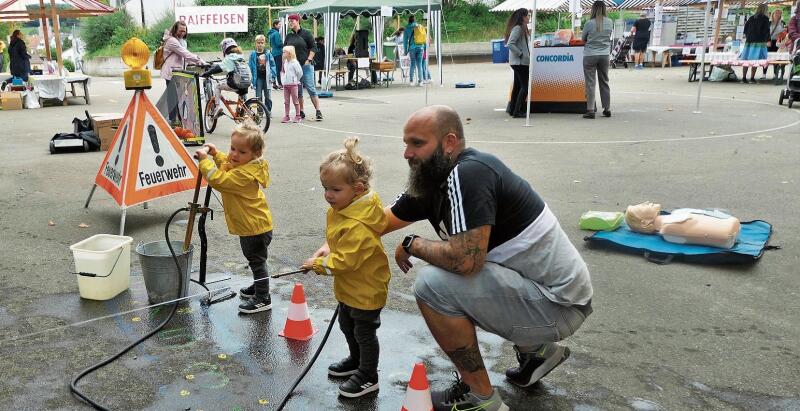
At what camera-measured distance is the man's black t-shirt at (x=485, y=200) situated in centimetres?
273

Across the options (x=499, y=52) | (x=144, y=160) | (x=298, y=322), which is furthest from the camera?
(x=499, y=52)

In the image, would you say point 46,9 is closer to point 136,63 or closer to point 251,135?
point 136,63

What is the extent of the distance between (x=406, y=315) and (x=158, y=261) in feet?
5.04

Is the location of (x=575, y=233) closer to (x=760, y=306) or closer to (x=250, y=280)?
(x=760, y=306)

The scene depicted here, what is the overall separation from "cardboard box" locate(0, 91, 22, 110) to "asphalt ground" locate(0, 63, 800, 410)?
754 cm

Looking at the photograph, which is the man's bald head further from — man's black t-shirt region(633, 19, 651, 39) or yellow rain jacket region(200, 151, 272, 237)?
man's black t-shirt region(633, 19, 651, 39)

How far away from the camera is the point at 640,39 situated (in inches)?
1057

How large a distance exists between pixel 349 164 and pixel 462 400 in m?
1.15

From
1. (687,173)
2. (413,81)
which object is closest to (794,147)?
(687,173)

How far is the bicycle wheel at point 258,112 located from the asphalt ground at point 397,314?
2393 mm

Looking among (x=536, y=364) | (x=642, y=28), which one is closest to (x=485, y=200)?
(x=536, y=364)

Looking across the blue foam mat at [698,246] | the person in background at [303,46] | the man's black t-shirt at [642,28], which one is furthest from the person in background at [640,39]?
the blue foam mat at [698,246]

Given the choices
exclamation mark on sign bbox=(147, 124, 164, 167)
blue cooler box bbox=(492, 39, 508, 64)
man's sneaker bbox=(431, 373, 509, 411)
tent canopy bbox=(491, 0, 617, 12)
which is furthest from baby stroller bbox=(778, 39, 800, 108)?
blue cooler box bbox=(492, 39, 508, 64)

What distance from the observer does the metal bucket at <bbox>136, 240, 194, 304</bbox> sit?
4184 mm
